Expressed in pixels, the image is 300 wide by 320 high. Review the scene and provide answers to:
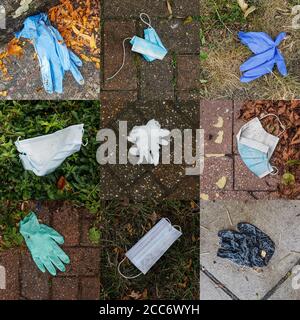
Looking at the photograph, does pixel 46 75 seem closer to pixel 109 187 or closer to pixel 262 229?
pixel 109 187

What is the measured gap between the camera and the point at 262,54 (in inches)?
110

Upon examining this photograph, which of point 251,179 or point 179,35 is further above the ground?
point 179,35

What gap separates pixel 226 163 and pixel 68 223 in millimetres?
1011

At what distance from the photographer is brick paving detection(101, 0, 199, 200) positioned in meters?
2.80

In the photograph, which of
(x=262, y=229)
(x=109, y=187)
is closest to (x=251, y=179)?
(x=262, y=229)

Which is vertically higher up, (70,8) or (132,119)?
(70,8)

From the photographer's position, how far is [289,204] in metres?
2.82

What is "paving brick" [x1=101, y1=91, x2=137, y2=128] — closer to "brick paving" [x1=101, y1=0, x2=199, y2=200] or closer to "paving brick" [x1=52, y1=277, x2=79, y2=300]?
"brick paving" [x1=101, y1=0, x2=199, y2=200]

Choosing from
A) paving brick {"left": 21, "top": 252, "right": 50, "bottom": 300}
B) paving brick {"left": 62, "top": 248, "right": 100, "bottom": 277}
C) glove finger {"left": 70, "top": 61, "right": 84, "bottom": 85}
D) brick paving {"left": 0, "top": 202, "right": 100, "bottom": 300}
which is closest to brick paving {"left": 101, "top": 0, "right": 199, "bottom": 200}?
glove finger {"left": 70, "top": 61, "right": 84, "bottom": 85}

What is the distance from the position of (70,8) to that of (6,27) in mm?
391

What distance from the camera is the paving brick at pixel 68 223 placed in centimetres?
280

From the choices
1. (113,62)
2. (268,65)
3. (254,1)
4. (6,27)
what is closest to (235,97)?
(268,65)

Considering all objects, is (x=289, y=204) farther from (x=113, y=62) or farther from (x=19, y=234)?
(x=19, y=234)

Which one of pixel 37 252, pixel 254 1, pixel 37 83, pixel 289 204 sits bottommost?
pixel 37 252
